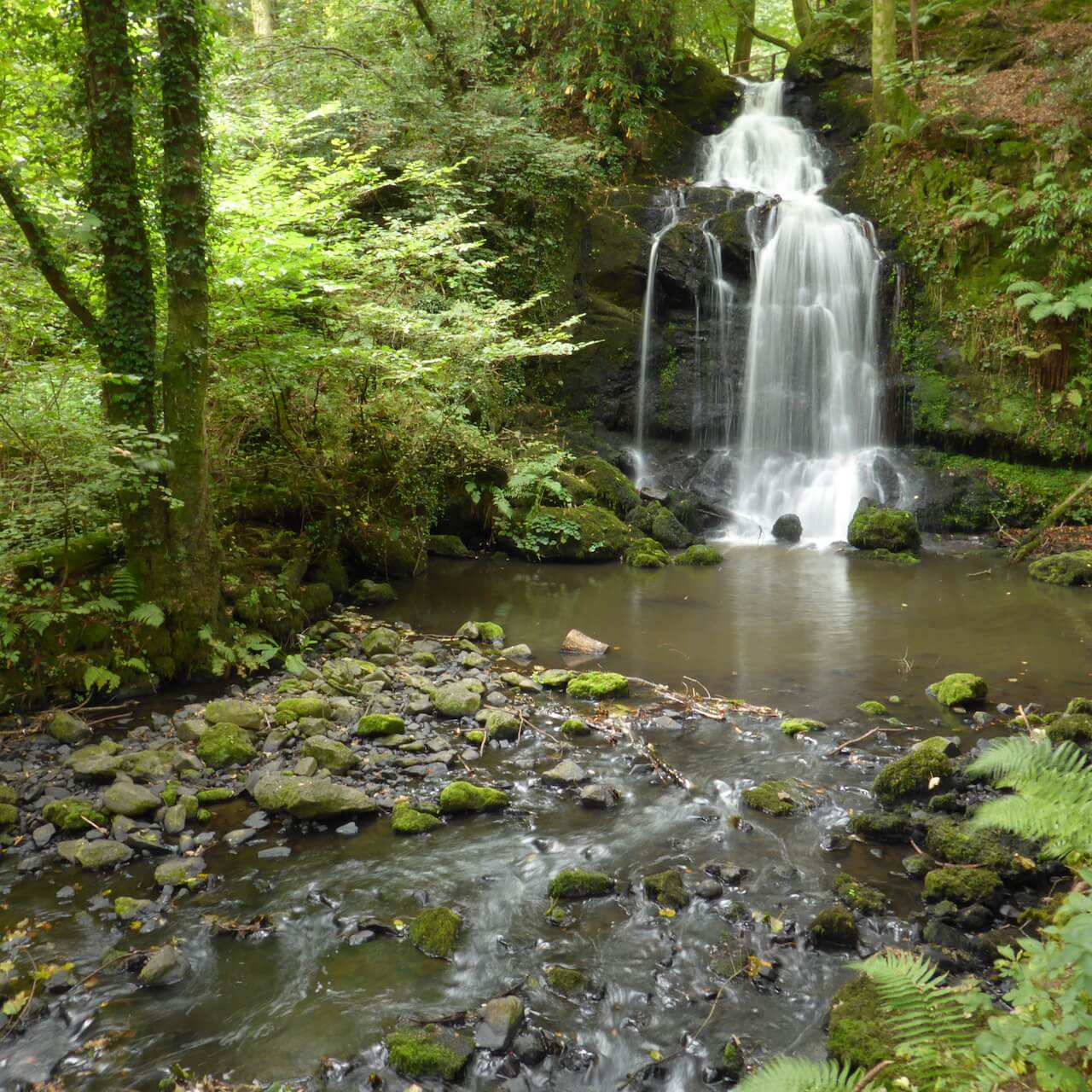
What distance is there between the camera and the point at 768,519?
14.7m

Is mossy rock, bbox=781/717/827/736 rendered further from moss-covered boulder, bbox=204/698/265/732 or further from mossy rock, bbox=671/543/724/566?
mossy rock, bbox=671/543/724/566

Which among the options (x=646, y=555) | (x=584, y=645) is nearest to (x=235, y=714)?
(x=584, y=645)

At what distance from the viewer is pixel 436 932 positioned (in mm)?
3707

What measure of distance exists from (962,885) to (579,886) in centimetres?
183

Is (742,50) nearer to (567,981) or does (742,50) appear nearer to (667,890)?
(667,890)

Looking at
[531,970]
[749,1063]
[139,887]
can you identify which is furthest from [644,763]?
[139,887]

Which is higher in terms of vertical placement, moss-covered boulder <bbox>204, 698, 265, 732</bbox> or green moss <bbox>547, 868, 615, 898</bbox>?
moss-covered boulder <bbox>204, 698, 265, 732</bbox>

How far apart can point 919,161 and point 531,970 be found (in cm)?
1740

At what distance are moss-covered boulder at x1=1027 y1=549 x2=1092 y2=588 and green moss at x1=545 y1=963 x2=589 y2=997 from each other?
32.3 ft

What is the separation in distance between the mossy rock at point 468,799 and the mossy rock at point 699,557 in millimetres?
7762

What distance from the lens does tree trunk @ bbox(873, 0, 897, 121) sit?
16.8 meters

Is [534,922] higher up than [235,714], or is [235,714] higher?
[235,714]

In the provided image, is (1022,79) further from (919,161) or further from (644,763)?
(644,763)

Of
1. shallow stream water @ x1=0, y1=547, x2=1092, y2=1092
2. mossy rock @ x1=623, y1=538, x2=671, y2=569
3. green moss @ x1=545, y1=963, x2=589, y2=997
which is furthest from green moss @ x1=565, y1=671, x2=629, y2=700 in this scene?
mossy rock @ x1=623, y1=538, x2=671, y2=569
